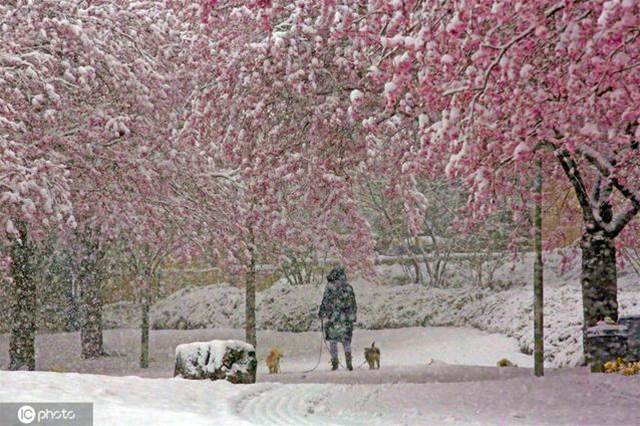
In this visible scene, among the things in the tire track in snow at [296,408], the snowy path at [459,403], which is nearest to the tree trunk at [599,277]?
the snowy path at [459,403]

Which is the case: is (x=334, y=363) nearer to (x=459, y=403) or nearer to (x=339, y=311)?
(x=339, y=311)

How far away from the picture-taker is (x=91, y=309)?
23.0 m

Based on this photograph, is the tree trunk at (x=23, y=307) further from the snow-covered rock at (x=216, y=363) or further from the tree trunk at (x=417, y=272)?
the tree trunk at (x=417, y=272)

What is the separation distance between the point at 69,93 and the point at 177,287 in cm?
1880

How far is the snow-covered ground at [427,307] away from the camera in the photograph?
2211 cm

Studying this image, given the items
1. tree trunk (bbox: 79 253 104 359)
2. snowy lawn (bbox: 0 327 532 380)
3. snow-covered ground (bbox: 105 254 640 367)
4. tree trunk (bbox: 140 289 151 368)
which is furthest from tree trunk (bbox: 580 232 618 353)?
tree trunk (bbox: 79 253 104 359)

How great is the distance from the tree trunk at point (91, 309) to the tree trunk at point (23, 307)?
5.10 metres

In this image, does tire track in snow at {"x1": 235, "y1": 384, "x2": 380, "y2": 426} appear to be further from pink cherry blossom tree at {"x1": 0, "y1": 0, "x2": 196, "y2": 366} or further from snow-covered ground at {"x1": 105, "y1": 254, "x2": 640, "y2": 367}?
snow-covered ground at {"x1": 105, "y1": 254, "x2": 640, "y2": 367}

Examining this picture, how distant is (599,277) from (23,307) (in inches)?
411

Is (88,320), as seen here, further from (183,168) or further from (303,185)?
(303,185)

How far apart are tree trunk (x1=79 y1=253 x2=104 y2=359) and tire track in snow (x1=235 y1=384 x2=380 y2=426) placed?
38.1ft

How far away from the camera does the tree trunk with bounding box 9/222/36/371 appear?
17.0m

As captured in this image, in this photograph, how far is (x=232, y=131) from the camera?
1374 centimetres

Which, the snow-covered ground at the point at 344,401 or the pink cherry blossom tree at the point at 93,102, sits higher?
the pink cherry blossom tree at the point at 93,102
